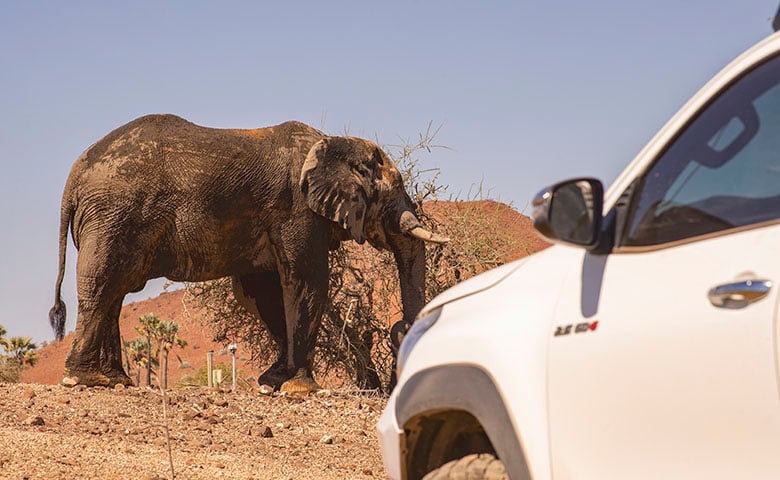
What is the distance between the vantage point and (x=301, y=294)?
54.3 ft

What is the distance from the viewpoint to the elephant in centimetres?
1555

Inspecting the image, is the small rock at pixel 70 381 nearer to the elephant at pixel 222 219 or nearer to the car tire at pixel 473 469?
the elephant at pixel 222 219

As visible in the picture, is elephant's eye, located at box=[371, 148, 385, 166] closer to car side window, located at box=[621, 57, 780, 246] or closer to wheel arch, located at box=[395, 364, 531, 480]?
wheel arch, located at box=[395, 364, 531, 480]

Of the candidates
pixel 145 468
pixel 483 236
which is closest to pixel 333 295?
pixel 483 236

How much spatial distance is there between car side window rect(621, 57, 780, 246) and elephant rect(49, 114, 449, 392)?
12295mm

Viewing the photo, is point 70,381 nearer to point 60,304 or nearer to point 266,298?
point 60,304

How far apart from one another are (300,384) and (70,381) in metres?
2.99

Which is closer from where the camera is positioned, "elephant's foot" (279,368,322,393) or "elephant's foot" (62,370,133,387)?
"elephant's foot" (62,370,133,387)

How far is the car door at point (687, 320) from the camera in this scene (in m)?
3.14

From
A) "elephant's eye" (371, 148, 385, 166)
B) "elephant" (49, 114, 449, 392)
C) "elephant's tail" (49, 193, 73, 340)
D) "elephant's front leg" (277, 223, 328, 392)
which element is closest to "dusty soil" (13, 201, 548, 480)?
"elephant's front leg" (277, 223, 328, 392)

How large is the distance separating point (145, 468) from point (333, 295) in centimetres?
1069

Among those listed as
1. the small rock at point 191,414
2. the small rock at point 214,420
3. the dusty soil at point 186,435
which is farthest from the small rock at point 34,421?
the small rock at point 214,420

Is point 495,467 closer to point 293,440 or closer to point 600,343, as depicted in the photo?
point 600,343

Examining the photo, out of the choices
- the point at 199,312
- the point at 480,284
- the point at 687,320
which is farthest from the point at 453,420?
the point at 199,312
